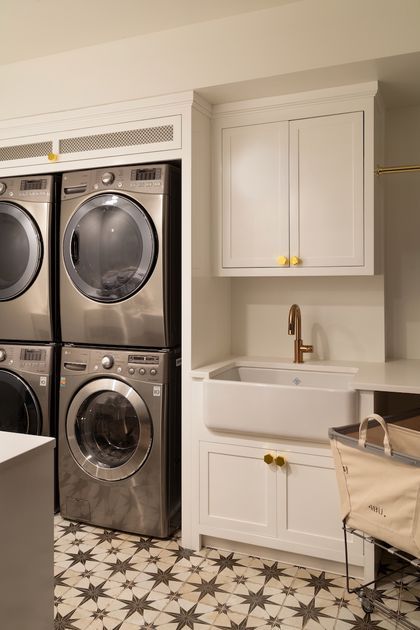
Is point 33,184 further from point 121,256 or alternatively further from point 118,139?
point 121,256

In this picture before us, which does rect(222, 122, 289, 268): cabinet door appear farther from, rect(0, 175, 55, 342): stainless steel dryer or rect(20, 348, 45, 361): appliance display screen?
rect(20, 348, 45, 361): appliance display screen

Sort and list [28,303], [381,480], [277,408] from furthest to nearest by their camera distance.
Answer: [28,303], [277,408], [381,480]

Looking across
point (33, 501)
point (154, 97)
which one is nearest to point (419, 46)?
point (154, 97)

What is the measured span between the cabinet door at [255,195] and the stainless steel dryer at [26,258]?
37.8 inches

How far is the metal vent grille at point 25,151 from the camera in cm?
295

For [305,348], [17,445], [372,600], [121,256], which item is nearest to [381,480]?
[372,600]

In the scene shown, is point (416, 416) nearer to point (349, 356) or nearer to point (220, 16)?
point (349, 356)

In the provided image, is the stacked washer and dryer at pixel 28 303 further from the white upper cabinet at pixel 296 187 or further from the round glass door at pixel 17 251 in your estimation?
the white upper cabinet at pixel 296 187

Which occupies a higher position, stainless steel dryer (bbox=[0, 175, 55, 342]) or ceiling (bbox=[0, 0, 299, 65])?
ceiling (bbox=[0, 0, 299, 65])

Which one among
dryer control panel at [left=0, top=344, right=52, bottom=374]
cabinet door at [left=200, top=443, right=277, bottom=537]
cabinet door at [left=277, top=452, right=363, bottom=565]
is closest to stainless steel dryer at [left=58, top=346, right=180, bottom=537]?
dryer control panel at [left=0, top=344, right=52, bottom=374]

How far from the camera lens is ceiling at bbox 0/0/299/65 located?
93.7 inches

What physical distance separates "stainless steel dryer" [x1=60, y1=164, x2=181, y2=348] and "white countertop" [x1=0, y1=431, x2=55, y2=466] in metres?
1.14

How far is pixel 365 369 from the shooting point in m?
2.62

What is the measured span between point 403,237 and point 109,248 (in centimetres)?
156
